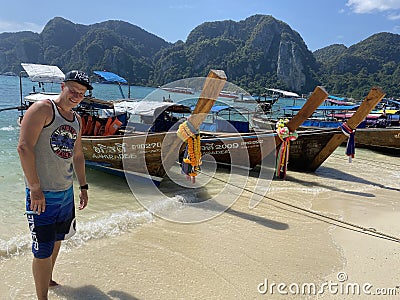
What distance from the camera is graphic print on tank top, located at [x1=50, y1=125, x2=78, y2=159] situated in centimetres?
240

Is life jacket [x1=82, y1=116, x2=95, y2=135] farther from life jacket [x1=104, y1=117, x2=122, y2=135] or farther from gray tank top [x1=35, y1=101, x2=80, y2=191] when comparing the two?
gray tank top [x1=35, y1=101, x2=80, y2=191]

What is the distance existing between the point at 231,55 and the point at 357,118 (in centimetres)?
7114

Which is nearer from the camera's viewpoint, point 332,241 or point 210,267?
point 210,267

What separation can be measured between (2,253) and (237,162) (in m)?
5.82

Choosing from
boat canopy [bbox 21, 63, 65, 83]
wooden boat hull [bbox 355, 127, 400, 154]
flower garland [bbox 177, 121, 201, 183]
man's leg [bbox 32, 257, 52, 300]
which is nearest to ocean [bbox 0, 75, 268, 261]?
flower garland [bbox 177, 121, 201, 183]

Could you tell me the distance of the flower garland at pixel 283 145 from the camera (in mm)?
7332

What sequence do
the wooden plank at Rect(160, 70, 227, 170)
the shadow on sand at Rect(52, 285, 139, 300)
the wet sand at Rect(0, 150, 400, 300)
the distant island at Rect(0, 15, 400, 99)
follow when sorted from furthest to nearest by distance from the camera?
the distant island at Rect(0, 15, 400, 99) < the wooden plank at Rect(160, 70, 227, 170) < the wet sand at Rect(0, 150, 400, 300) < the shadow on sand at Rect(52, 285, 139, 300)

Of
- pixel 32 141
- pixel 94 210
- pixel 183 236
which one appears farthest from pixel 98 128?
pixel 32 141

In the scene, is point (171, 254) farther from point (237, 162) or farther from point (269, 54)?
point (269, 54)

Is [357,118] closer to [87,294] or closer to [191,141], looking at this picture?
[191,141]

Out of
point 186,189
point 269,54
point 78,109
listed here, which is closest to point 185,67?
point 78,109

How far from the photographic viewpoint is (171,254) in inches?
149

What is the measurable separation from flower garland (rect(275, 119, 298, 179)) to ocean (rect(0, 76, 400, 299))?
308mm

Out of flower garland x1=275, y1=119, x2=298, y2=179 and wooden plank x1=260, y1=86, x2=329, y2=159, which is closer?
wooden plank x1=260, y1=86, x2=329, y2=159
